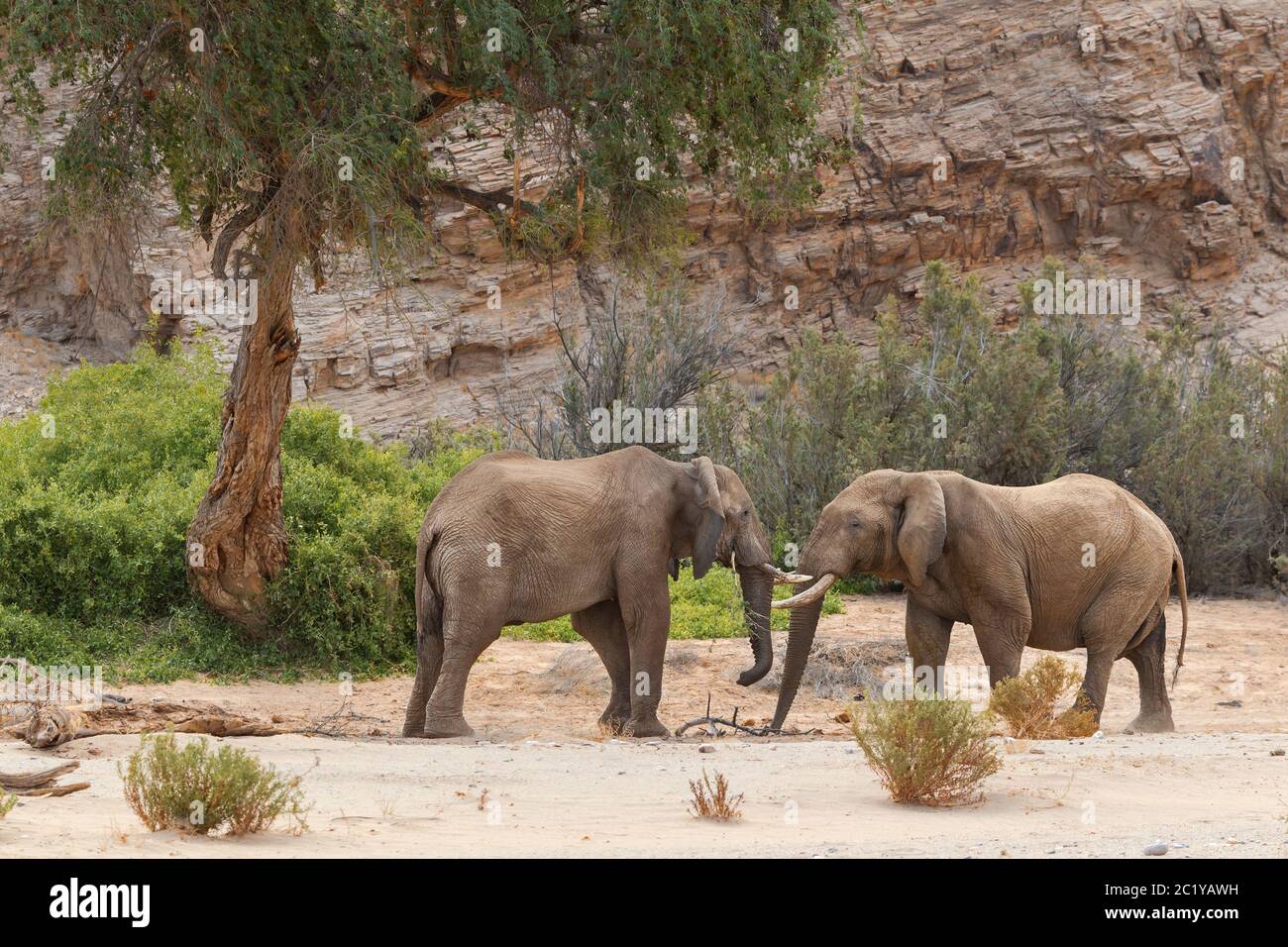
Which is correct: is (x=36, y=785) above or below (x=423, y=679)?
above

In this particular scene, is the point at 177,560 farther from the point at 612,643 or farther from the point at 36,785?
the point at 36,785

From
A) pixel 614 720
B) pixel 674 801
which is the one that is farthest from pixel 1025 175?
pixel 674 801

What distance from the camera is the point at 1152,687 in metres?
11.6

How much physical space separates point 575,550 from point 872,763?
10.8 ft

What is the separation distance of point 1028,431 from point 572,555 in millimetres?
11220

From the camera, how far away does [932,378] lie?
71.3 feet

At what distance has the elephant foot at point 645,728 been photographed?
10.6 m

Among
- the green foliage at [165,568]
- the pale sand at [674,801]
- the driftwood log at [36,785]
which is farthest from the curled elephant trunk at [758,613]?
the driftwood log at [36,785]

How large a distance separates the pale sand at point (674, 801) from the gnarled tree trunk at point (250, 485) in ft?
8.13

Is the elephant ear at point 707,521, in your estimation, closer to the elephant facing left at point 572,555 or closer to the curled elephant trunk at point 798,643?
the elephant facing left at point 572,555

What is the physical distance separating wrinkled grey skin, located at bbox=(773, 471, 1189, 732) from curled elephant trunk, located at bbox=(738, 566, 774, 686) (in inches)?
7.2

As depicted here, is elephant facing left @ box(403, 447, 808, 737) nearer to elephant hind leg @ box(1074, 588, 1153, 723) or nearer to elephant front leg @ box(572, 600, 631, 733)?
elephant front leg @ box(572, 600, 631, 733)

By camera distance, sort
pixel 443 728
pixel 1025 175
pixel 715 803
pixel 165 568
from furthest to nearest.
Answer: pixel 1025 175 < pixel 165 568 < pixel 443 728 < pixel 715 803
